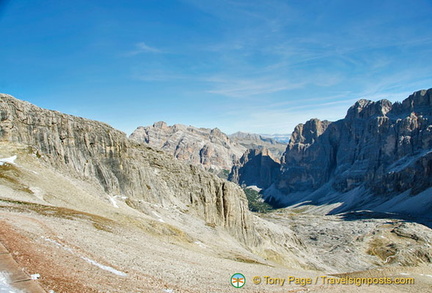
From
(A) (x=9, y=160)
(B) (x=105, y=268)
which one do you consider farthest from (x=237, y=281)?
(A) (x=9, y=160)

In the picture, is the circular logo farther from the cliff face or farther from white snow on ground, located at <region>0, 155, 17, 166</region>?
white snow on ground, located at <region>0, 155, 17, 166</region>

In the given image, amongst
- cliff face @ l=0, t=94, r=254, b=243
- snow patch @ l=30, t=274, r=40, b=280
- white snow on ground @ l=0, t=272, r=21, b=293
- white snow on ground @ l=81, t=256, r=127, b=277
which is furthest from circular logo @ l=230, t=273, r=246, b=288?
cliff face @ l=0, t=94, r=254, b=243

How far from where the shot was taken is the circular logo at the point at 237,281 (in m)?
27.5

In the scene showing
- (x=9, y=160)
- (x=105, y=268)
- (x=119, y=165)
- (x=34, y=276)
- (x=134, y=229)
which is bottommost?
(x=134, y=229)

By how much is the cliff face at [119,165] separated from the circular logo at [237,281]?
37756 millimetres

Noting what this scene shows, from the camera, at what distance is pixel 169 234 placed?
49.2 m

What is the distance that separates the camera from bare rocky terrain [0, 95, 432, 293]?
23.3m

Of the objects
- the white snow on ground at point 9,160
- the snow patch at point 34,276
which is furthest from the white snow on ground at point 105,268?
the white snow on ground at point 9,160

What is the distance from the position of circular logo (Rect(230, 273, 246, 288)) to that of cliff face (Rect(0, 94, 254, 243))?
37756 mm

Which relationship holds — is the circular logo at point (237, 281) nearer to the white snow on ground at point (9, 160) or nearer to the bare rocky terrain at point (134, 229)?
the bare rocky terrain at point (134, 229)

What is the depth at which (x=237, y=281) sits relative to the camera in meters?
28.5

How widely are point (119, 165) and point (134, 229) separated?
35136mm

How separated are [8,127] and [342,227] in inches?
6019

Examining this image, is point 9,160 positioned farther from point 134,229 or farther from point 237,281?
point 237,281
